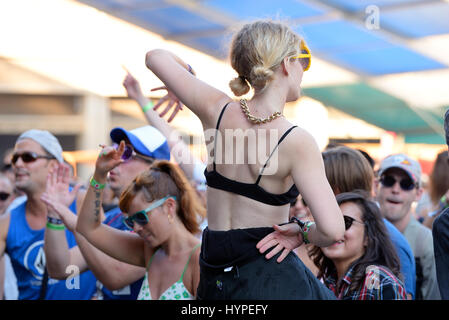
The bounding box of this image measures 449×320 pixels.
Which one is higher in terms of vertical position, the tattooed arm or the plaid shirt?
the tattooed arm

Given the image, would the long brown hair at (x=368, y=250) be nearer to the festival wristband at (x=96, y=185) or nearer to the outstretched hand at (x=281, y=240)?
the outstretched hand at (x=281, y=240)

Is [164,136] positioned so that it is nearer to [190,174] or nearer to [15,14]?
[190,174]

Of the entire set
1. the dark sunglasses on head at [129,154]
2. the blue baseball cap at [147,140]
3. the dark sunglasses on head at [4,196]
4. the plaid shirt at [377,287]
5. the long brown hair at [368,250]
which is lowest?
the plaid shirt at [377,287]

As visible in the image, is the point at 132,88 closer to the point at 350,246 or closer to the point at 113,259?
the point at 113,259

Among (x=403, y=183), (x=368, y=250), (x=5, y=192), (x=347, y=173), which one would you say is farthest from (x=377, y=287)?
(x=5, y=192)

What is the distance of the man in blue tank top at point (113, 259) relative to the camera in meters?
3.16

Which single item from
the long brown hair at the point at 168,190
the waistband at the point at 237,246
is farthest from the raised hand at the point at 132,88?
the waistband at the point at 237,246

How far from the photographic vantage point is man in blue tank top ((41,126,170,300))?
3.16 meters

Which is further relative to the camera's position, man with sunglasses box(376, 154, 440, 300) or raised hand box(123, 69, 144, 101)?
man with sunglasses box(376, 154, 440, 300)

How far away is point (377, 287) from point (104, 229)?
4.13 feet

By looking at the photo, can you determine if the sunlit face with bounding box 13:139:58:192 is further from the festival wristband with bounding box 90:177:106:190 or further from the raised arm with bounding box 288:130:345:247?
the raised arm with bounding box 288:130:345:247

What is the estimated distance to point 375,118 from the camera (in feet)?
36.5

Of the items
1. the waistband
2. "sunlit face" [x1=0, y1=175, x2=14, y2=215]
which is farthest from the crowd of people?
"sunlit face" [x1=0, y1=175, x2=14, y2=215]

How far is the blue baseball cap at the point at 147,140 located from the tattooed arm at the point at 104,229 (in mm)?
618
